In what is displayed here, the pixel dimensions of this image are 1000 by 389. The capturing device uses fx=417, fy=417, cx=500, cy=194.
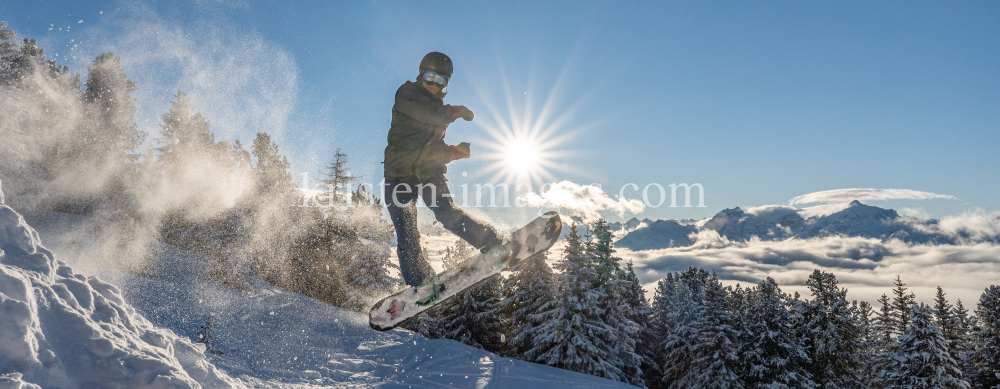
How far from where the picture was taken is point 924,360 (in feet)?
71.4

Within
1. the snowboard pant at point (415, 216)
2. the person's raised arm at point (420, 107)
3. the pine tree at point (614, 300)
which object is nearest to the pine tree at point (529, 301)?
the pine tree at point (614, 300)

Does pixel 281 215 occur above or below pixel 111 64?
below

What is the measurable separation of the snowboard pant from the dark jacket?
0.14 meters

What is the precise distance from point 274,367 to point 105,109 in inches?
936

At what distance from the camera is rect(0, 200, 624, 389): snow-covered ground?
3.12 metres

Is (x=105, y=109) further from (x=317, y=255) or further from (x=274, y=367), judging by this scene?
(x=274, y=367)

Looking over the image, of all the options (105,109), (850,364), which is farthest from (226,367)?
(850,364)

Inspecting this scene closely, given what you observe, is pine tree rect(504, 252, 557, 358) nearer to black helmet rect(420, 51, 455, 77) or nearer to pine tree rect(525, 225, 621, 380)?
pine tree rect(525, 225, 621, 380)

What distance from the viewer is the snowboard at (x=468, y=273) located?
6.18 m

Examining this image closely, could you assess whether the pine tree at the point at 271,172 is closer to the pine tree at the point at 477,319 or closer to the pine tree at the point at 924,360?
the pine tree at the point at 477,319

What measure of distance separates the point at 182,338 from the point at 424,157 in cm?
350

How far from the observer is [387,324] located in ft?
23.1

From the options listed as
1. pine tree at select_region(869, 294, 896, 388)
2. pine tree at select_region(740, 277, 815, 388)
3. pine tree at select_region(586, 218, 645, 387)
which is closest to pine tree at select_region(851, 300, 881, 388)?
pine tree at select_region(869, 294, 896, 388)

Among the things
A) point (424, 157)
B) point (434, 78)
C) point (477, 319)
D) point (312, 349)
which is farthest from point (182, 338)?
point (477, 319)
